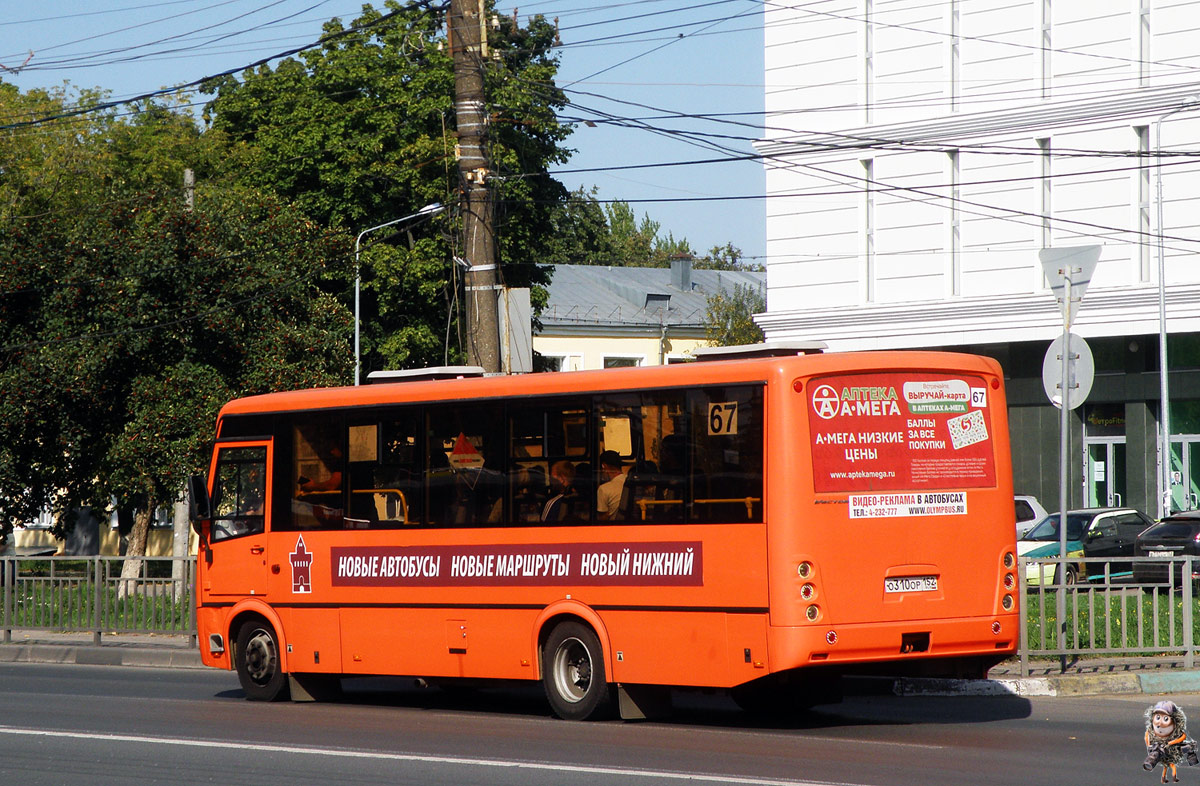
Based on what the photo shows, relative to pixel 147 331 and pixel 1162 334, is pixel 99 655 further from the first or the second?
pixel 1162 334

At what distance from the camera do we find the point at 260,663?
578 inches

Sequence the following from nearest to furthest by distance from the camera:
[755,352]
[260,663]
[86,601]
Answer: [755,352] → [260,663] → [86,601]

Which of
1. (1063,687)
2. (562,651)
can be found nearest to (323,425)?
(562,651)

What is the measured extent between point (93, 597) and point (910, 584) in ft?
41.7

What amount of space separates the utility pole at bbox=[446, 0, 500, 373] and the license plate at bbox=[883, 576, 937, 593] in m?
6.18

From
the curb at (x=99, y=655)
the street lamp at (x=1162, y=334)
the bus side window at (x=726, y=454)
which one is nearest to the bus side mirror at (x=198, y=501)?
the curb at (x=99, y=655)

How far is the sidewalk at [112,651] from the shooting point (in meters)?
19.3

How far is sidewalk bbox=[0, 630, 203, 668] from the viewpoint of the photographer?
19328 millimetres

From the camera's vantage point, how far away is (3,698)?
1469 cm

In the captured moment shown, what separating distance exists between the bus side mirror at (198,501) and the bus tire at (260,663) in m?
1.15

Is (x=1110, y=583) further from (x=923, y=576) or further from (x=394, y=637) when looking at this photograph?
(x=394, y=637)

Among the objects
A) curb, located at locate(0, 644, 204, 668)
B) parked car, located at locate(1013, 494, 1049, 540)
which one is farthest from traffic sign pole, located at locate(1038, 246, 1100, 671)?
parked car, located at locate(1013, 494, 1049, 540)

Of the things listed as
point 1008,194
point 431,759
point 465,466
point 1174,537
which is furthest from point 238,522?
point 1008,194

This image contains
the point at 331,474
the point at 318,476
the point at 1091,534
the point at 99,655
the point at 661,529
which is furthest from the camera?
the point at 1091,534
